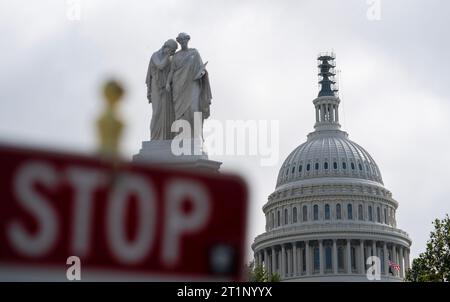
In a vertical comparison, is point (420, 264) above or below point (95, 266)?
above

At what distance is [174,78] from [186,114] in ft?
3.27

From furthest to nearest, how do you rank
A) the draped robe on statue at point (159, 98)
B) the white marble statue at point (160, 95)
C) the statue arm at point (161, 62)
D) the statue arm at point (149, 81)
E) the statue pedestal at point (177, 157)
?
the statue arm at point (149, 81)
the draped robe on statue at point (159, 98)
the white marble statue at point (160, 95)
the statue arm at point (161, 62)
the statue pedestal at point (177, 157)

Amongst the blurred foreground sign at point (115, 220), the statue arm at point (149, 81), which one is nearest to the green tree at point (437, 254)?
the statue arm at point (149, 81)

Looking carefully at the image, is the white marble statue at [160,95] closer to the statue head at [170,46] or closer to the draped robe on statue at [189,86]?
the statue head at [170,46]

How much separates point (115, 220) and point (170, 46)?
66.6 feet

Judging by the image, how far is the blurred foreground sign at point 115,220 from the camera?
3570 mm

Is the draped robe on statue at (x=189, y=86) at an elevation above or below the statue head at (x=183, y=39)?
below

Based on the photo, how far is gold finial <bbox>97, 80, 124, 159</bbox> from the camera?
3.64 m

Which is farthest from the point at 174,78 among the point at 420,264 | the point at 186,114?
the point at 420,264

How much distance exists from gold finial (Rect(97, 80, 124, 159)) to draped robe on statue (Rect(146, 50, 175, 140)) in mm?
20666

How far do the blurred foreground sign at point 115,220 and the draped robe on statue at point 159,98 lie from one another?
20.7 m

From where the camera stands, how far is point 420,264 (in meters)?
85.5

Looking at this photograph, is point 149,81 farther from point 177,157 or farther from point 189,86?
point 177,157
